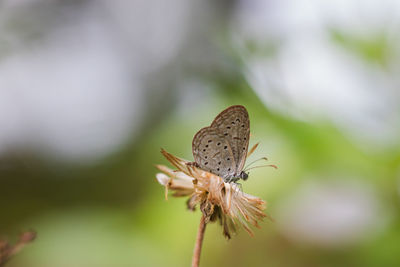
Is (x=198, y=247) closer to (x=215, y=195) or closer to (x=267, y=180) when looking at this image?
(x=215, y=195)

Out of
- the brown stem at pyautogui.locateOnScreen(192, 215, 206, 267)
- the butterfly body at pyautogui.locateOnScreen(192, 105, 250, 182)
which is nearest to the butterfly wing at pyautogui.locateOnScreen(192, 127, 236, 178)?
the butterfly body at pyautogui.locateOnScreen(192, 105, 250, 182)

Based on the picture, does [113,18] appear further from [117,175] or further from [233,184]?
[233,184]

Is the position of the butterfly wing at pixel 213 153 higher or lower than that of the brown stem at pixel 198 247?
higher

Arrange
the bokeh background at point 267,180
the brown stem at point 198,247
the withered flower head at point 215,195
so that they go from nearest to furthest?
1. the brown stem at point 198,247
2. the withered flower head at point 215,195
3. the bokeh background at point 267,180

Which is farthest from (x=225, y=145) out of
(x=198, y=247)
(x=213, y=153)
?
(x=198, y=247)

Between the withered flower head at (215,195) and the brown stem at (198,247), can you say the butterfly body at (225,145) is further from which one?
the brown stem at (198,247)

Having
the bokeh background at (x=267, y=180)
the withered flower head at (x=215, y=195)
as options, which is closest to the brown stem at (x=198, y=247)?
the withered flower head at (x=215, y=195)

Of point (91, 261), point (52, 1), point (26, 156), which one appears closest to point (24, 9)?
point (52, 1)
